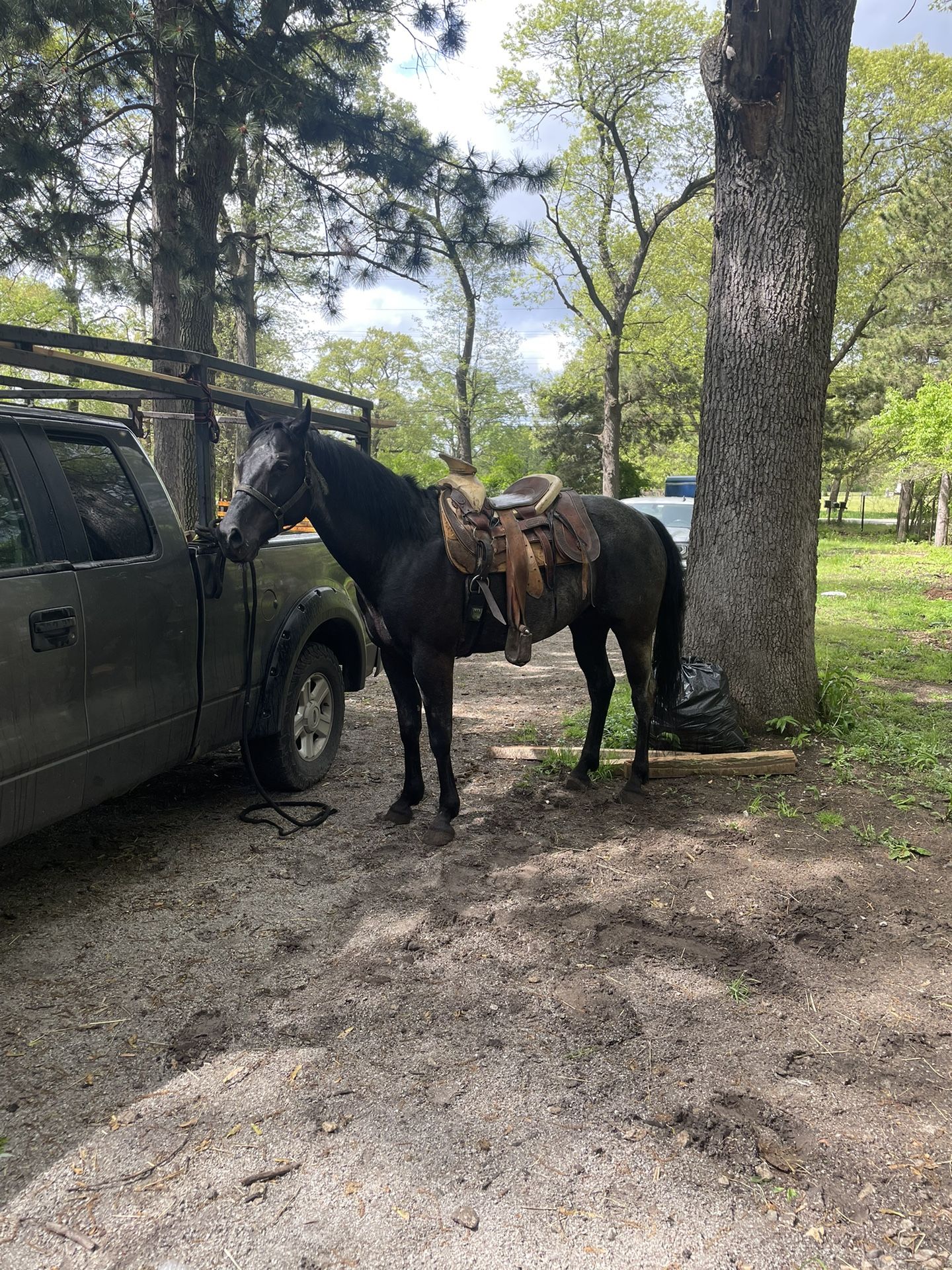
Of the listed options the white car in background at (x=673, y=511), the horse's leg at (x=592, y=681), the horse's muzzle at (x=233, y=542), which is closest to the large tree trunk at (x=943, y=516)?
the white car in background at (x=673, y=511)

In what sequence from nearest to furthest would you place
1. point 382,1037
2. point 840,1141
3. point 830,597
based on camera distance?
point 840,1141 < point 382,1037 < point 830,597

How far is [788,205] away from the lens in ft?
16.8

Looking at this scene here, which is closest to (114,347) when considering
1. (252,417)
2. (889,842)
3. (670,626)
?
(252,417)

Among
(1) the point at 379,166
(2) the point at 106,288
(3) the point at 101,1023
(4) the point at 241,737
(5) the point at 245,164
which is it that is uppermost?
(5) the point at 245,164

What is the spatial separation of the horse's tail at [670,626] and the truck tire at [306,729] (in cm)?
206

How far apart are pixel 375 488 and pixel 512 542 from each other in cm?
79

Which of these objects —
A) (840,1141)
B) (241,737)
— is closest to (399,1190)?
(840,1141)

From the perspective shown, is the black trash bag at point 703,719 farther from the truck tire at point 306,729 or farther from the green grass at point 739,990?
the green grass at point 739,990

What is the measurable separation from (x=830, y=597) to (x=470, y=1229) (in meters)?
13.4

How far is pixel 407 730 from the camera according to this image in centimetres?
450

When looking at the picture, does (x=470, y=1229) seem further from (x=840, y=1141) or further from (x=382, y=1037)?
(x=840, y=1141)

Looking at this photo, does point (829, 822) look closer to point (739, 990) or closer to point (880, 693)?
point (739, 990)

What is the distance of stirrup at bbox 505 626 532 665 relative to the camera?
4395 millimetres

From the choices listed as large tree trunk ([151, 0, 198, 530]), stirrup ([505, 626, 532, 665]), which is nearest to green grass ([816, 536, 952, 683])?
stirrup ([505, 626, 532, 665])
